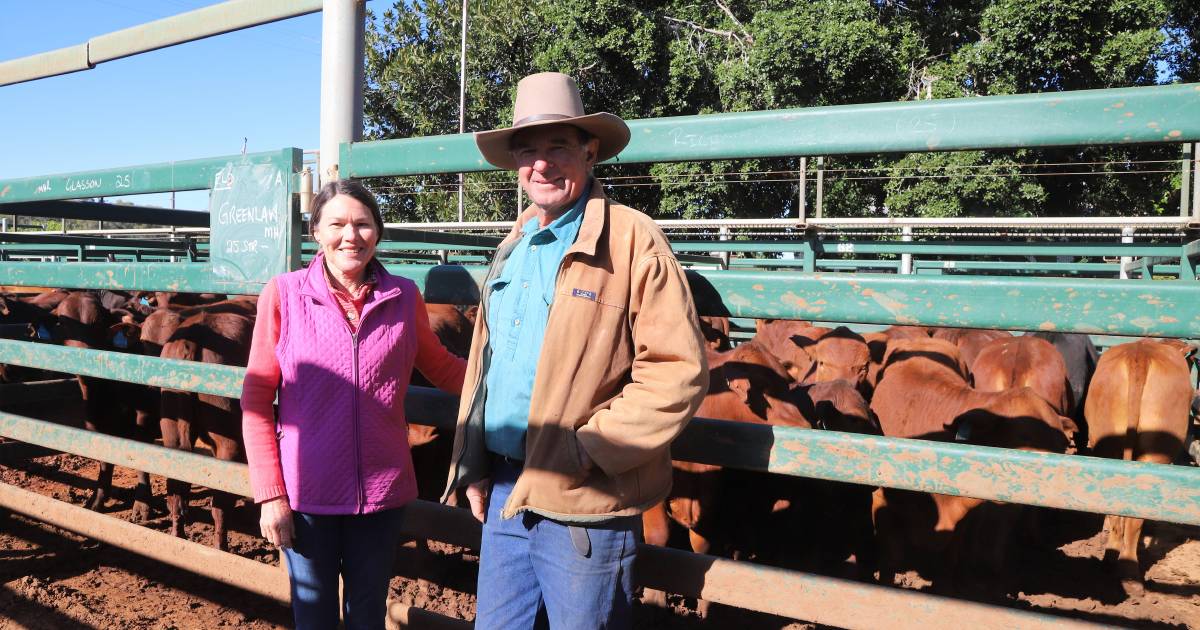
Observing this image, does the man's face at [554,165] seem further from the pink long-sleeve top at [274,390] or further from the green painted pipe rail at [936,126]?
the pink long-sleeve top at [274,390]

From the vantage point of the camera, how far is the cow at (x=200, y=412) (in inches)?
207

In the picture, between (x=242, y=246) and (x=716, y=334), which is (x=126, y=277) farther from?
(x=716, y=334)

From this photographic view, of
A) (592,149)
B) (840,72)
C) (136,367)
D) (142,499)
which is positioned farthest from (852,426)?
(840,72)

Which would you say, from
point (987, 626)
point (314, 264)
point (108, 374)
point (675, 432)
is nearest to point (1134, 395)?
point (987, 626)

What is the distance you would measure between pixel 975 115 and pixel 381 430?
71.9 inches

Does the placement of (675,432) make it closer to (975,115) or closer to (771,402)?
(975,115)

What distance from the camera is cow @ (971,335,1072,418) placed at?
658cm

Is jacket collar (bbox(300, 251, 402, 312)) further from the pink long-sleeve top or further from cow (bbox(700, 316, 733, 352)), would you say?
cow (bbox(700, 316, 733, 352))

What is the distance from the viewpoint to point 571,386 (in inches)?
76.2

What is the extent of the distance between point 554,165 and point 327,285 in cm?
82

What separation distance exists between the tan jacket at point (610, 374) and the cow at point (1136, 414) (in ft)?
16.2

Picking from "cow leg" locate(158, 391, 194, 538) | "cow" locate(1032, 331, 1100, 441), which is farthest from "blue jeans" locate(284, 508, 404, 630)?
"cow" locate(1032, 331, 1100, 441)

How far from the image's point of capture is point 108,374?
340 centimetres

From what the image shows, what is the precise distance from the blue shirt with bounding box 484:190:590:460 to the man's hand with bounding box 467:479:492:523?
143mm
